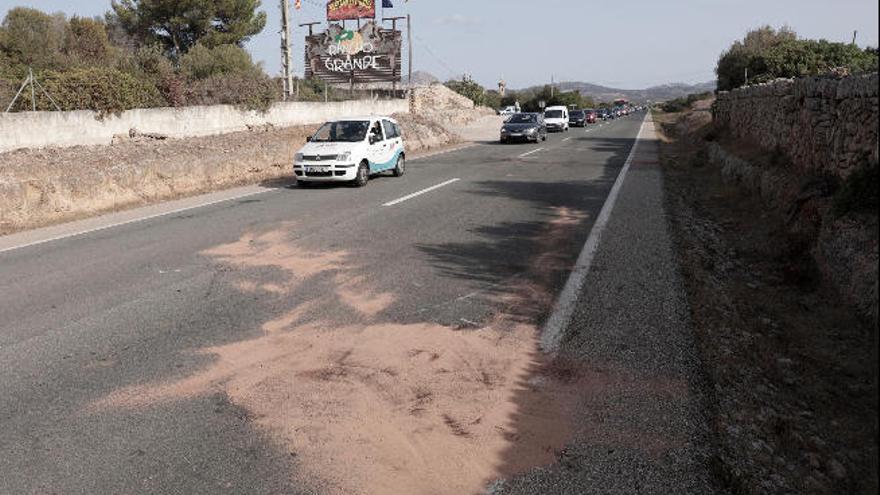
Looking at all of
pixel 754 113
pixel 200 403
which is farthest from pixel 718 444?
pixel 754 113

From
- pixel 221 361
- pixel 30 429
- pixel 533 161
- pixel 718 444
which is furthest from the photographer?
pixel 533 161

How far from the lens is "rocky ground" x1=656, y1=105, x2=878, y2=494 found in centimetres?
356

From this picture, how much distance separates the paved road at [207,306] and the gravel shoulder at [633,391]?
0.44m

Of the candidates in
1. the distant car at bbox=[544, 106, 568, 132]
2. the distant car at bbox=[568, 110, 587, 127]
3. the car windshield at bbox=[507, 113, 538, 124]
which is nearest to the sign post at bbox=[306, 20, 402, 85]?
the car windshield at bbox=[507, 113, 538, 124]

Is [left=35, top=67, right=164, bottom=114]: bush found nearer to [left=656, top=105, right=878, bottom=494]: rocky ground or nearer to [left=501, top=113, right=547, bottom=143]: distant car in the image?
[left=656, top=105, right=878, bottom=494]: rocky ground

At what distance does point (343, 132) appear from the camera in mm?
16891

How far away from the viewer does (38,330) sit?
18.9 feet

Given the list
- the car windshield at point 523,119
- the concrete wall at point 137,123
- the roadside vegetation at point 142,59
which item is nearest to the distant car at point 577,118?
the car windshield at point 523,119

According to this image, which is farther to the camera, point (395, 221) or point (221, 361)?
point (395, 221)

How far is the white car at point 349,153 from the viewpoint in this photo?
15680 mm

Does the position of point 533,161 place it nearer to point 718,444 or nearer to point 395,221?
point 395,221

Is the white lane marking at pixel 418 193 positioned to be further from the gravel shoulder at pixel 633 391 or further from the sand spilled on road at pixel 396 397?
the sand spilled on road at pixel 396 397

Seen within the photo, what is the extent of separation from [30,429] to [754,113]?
18759 mm

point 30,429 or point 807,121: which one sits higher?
point 807,121
